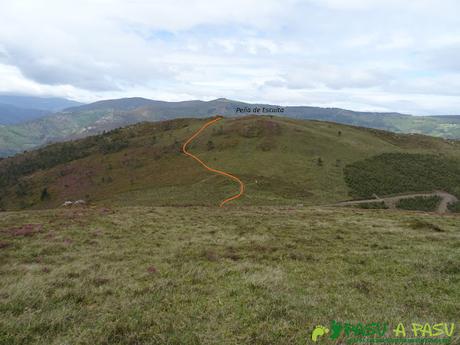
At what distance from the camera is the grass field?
23.9 ft

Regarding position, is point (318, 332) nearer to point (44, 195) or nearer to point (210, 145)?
point (210, 145)

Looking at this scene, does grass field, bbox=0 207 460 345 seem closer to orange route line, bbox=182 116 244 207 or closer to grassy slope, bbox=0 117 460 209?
A: orange route line, bbox=182 116 244 207

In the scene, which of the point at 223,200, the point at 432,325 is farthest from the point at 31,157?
the point at 432,325

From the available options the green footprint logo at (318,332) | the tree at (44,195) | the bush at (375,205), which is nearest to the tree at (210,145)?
the tree at (44,195)

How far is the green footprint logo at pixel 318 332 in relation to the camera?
267 inches

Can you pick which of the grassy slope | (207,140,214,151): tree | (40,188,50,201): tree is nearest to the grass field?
the grassy slope

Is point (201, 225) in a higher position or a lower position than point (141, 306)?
lower

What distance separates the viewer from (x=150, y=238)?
20.7 meters

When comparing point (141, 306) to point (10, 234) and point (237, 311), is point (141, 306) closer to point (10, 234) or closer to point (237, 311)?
point (237, 311)

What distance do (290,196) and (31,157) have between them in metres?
120

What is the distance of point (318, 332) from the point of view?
706 cm

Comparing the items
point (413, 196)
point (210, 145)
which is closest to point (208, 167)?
point (210, 145)

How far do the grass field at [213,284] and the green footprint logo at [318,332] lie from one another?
0.60 feet

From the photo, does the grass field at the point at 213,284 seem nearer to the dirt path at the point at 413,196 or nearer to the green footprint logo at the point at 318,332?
Answer: the green footprint logo at the point at 318,332
